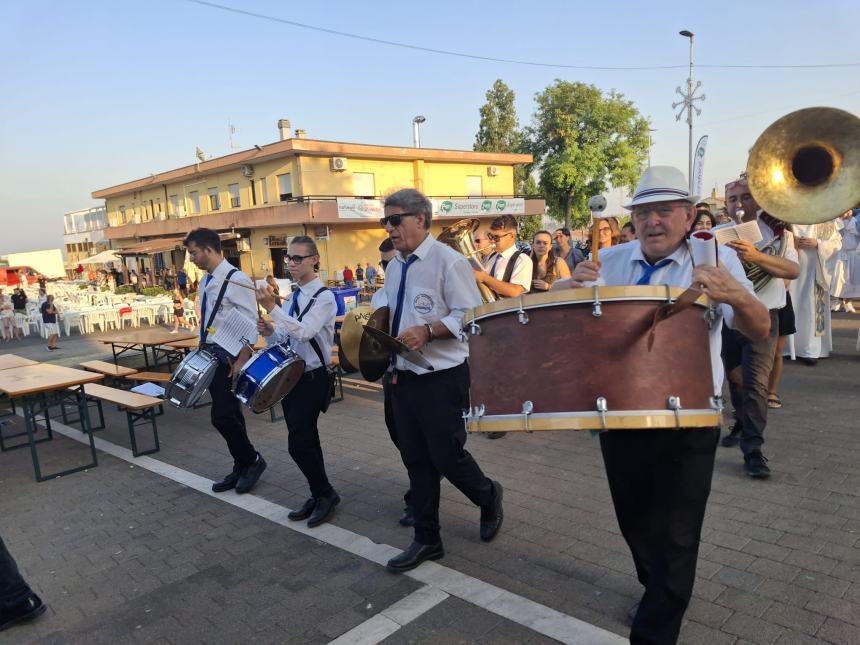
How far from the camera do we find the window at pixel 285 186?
31016mm

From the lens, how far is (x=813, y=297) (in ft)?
26.6

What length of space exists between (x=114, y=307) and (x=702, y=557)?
803 inches

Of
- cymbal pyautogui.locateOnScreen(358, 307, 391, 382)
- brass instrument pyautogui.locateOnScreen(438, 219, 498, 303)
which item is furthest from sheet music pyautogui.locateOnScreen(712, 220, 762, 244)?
brass instrument pyautogui.locateOnScreen(438, 219, 498, 303)

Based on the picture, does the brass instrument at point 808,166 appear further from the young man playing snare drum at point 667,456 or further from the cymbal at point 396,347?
the cymbal at point 396,347

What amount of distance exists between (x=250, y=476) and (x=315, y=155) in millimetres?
27503

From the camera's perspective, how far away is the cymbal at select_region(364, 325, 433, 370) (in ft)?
10.6

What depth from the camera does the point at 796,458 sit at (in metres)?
4.92

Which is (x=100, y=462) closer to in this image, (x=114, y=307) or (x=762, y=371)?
(x=762, y=371)

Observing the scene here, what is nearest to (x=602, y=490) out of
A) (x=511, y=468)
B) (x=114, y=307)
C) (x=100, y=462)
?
(x=511, y=468)


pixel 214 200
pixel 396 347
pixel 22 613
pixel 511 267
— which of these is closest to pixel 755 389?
pixel 511 267

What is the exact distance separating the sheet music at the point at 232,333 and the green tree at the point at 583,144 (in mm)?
41750

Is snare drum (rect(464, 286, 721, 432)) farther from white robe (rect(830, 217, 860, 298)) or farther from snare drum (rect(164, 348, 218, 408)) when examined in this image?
white robe (rect(830, 217, 860, 298))

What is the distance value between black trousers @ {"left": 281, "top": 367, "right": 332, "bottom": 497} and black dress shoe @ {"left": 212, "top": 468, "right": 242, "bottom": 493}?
1199 mm

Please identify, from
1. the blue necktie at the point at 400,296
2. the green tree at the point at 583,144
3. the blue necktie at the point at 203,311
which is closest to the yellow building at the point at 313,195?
the green tree at the point at 583,144
